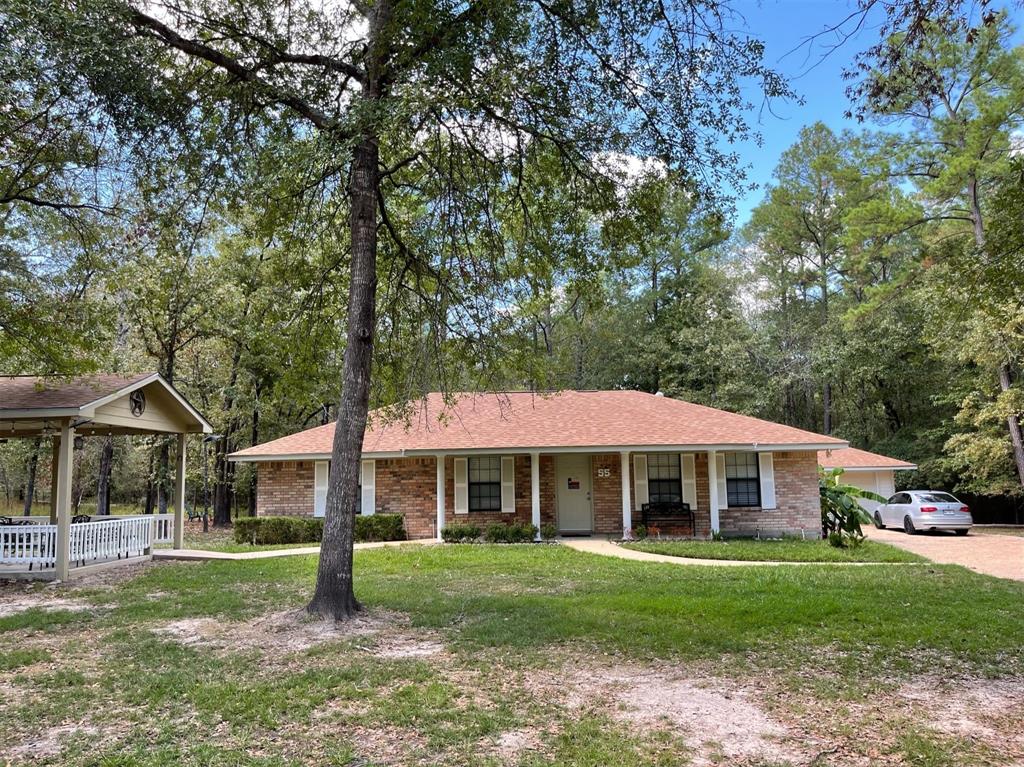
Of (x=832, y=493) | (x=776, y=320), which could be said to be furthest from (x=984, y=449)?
(x=776, y=320)

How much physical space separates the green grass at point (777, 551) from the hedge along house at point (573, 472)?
4.22ft

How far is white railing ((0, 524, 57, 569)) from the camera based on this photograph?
1143 cm

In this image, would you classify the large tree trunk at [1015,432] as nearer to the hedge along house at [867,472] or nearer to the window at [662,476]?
the hedge along house at [867,472]

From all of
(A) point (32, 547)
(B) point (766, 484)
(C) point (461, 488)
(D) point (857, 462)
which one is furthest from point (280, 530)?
(D) point (857, 462)

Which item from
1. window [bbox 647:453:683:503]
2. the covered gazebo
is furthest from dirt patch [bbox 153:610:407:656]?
window [bbox 647:453:683:503]

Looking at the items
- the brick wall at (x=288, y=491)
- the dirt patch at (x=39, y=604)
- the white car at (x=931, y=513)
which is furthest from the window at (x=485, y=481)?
the white car at (x=931, y=513)

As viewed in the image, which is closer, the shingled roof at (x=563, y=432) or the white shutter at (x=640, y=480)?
the shingled roof at (x=563, y=432)

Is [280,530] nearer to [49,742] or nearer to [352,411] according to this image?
[352,411]

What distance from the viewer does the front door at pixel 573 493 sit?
17.9 m

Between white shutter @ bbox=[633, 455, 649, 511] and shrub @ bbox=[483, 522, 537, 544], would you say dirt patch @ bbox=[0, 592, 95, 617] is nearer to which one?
shrub @ bbox=[483, 522, 537, 544]

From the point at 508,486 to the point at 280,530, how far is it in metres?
5.78

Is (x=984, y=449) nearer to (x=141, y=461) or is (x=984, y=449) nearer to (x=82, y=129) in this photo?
(x=82, y=129)

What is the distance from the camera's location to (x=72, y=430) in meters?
11.5

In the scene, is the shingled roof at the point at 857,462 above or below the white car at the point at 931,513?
above
